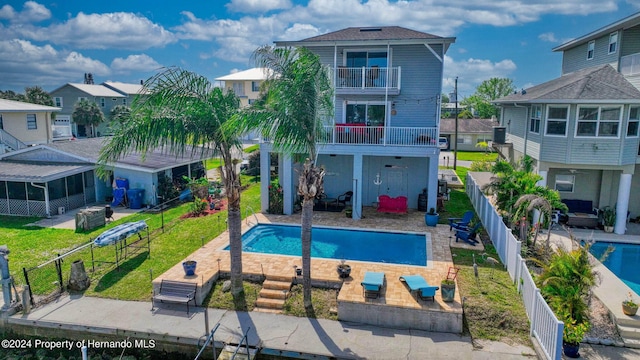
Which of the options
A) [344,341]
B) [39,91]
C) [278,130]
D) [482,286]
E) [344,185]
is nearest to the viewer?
[344,341]

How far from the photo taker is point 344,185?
76.9 ft

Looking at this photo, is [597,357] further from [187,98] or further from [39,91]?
[39,91]

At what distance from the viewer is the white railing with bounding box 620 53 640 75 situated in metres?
18.6

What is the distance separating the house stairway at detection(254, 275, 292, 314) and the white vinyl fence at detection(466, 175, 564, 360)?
21.6 ft

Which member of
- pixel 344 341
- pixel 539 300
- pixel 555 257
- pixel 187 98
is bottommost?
pixel 344 341

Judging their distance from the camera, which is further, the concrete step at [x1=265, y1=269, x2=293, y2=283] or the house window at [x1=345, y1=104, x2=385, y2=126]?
the house window at [x1=345, y1=104, x2=385, y2=126]

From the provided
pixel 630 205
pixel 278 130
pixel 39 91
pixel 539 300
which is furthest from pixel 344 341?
pixel 39 91

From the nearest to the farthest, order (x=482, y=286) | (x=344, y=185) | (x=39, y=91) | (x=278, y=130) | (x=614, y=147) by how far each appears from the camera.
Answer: (x=278, y=130) < (x=482, y=286) < (x=614, y=147) < (x=344, y=185) < (x=39, y=91)

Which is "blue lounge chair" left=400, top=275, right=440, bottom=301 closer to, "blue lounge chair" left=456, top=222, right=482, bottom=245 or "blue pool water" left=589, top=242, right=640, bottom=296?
"blue lounge chair" left=456, top=222, right=482, bottom=245

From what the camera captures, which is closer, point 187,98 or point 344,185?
point 187,98

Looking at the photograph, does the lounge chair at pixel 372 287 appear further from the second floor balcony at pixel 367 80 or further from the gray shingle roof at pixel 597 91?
the second floor balcony at pixel 367 80

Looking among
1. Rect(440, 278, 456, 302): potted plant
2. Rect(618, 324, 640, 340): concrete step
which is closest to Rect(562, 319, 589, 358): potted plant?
Rect(618, 324, 640, 340): concrete step

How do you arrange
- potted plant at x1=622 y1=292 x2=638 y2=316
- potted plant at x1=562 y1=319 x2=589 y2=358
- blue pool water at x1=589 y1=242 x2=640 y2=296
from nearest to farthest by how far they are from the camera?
potted plant at x1=562 y1=319 x2=589 y2=358 < potted plant at x1=622 y1=292 x2=638 y2=316 < blue pool water at x1=589 y1=242 x2=640 y2=296

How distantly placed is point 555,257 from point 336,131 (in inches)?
484
